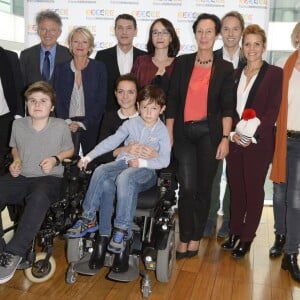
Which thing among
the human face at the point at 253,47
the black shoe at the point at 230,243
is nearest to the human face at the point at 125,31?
the human face at the point at 253,47

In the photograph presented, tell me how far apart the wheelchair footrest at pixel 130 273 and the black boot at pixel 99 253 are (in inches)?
3.6

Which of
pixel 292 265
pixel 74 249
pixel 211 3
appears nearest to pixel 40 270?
pixel 74 249

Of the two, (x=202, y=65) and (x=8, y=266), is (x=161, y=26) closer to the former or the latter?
(x=202, y=65)

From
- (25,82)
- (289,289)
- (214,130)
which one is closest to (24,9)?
(25,82)

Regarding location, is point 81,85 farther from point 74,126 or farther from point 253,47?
point 253,47

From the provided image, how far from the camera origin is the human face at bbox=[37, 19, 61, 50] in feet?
11.6

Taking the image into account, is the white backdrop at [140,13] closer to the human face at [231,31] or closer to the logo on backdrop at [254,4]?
the logo on backdrop at [254,4]

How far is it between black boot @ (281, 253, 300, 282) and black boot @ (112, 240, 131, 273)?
3.97ft

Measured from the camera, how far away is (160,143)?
2650 millimetres

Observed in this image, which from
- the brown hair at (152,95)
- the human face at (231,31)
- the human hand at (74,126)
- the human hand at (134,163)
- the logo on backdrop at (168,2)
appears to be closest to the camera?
the human hand at (134,163)

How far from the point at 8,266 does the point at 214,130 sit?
156cm

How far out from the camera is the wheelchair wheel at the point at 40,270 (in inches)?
99.9

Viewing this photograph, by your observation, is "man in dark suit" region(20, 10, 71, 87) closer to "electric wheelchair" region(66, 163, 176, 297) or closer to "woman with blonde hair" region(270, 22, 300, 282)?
"electric wheelchair" region(66, 163, 176, 297)

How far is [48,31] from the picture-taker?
11.7ft
